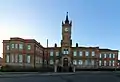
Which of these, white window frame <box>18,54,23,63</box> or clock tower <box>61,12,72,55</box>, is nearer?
white window frame <box>18,54,23,63</box>

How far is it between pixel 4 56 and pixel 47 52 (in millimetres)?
24310

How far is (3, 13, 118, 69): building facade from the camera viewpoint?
62.3 m

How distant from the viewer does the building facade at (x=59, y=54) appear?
62312mm

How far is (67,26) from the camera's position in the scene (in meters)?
79.1

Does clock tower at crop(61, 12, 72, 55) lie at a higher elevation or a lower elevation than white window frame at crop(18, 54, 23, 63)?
higher

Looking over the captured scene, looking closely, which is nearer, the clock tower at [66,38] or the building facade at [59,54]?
the building facade at [59,54]

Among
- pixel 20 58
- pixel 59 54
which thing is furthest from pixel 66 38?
pixel 20 58

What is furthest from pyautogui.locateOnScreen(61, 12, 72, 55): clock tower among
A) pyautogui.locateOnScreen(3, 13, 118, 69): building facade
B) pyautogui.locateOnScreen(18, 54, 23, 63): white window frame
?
pyautogui.locateOnScreen(18, 54, 23, 63): white window frame

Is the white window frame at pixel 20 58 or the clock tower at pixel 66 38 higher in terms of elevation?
the clock tower at pixel 66 38

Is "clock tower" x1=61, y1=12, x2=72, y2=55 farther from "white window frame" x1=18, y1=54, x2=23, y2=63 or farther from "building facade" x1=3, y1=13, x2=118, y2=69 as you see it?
"white window frame" x1=18, y1=54, x2=23, y2=63

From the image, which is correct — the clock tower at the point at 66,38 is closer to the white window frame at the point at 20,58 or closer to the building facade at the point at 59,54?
the building facade at the point at 59,54

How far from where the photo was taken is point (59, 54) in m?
82.6

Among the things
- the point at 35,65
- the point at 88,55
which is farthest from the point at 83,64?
the point at 35,65

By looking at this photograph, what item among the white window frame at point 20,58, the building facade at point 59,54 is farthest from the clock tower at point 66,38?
the white window frame at point 20,58
